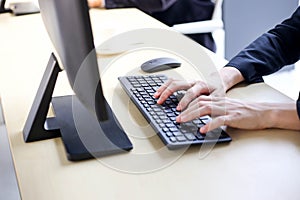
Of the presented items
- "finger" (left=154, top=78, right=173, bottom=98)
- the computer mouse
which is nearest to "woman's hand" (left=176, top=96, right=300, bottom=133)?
"finger" (left=154, top=78, right=173, bottom=98)

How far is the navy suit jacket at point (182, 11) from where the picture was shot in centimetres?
229

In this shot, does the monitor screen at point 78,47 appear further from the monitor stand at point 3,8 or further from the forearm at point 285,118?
the monitor stand at point 3,8

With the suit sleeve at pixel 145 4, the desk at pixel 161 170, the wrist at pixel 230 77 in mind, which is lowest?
the suit sleeve at pixel 145 4

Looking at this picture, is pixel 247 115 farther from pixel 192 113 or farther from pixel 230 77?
pixel 230 77

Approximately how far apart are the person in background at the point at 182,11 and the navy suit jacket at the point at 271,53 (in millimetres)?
1030

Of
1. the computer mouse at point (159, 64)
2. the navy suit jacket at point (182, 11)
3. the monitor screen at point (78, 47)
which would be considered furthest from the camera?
the navy suit jacket at point (182, 11)

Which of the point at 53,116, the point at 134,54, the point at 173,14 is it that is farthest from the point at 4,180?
the point at 173,14

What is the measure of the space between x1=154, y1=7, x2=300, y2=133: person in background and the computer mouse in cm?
19

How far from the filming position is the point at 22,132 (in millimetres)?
934

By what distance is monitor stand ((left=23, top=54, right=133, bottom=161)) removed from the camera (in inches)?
32.9

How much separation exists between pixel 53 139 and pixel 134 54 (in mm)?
590

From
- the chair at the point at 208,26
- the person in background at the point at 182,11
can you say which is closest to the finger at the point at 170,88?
the chair at the point at 208,26

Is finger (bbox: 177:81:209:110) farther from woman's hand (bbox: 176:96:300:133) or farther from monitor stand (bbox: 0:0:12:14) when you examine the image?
monitor stand (bbox: 0:0:12:14)

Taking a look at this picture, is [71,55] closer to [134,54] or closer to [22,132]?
[22,132]
